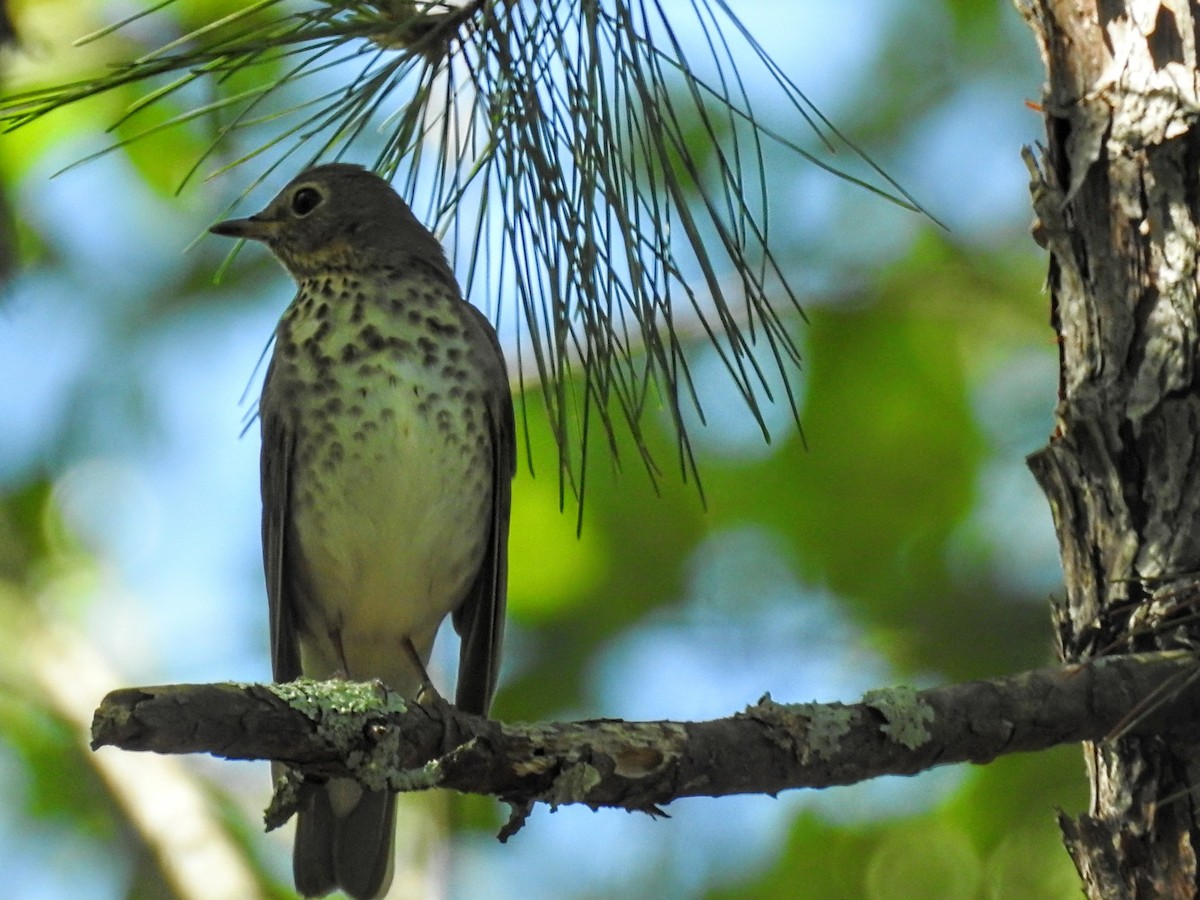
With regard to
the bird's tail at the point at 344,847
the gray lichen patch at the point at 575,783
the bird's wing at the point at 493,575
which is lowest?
the gray lichen patch at the point at 575,783

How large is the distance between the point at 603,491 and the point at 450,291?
2.01m

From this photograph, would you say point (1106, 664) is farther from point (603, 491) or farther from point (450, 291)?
point (603, 491)

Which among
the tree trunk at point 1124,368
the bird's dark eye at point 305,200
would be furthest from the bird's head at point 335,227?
the tree trunk at point 1124,368

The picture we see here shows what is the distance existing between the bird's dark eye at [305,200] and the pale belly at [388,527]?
2.73ft

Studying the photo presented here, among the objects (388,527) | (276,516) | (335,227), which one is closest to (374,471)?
(388,527)

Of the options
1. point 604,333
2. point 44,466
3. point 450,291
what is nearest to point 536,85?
point 604,333

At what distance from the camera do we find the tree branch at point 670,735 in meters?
2.45

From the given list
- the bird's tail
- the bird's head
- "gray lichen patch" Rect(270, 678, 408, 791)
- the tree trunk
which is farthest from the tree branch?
the bird's head

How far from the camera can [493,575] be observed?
4730 millimetres

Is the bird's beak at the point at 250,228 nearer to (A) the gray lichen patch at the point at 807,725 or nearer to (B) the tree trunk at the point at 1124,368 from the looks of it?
(B) the tree trunk at the point at 1124,368

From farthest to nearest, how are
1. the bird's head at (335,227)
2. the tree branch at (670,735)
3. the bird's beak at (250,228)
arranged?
the bird's beak at (250,228), the bird's head at (335,227), the tree branch at (670,735)

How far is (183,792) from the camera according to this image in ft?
20.2

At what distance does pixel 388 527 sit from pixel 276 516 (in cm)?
35

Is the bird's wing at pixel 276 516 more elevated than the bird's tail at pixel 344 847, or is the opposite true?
the bird's wing at pixel 276 516
